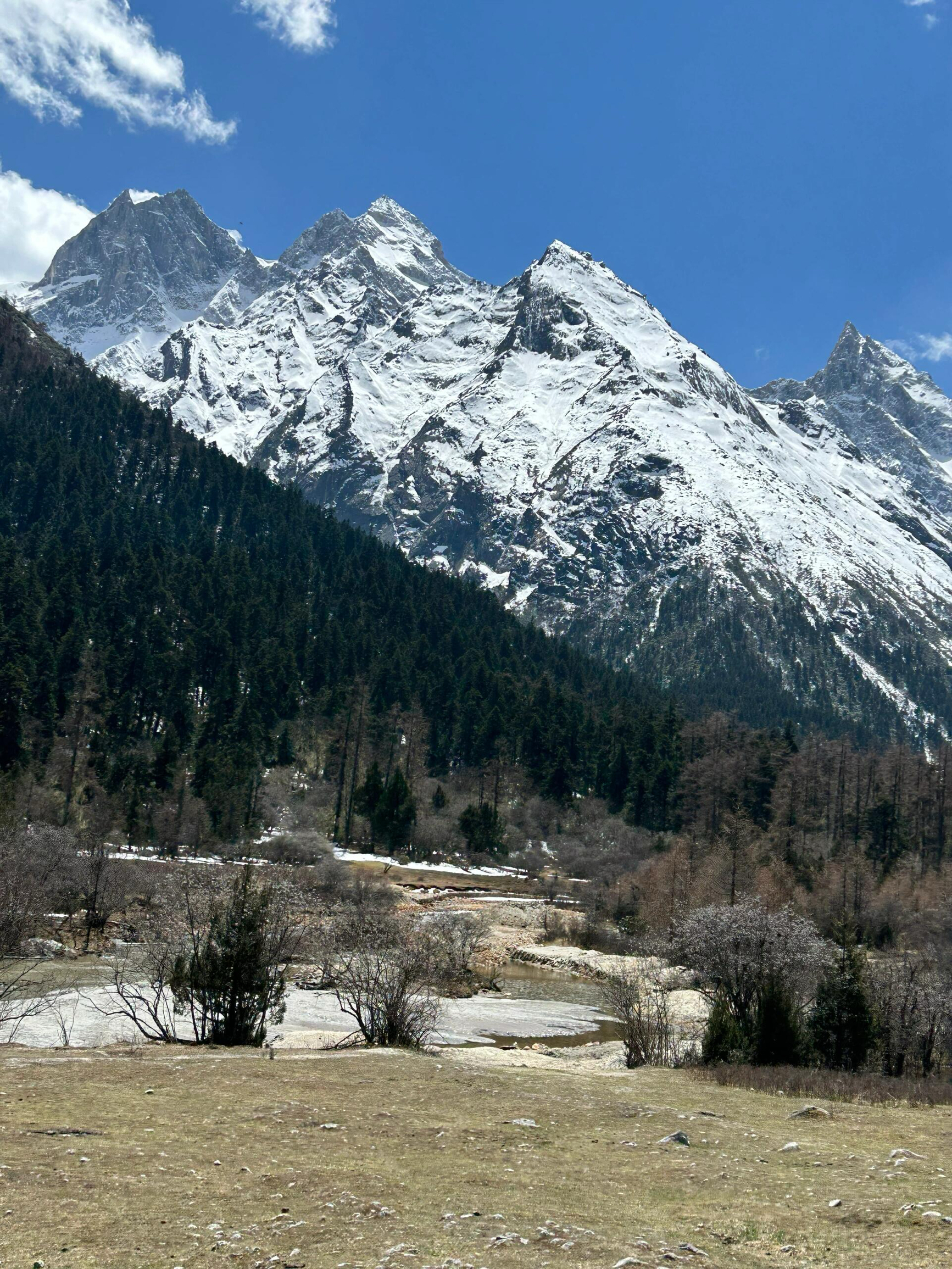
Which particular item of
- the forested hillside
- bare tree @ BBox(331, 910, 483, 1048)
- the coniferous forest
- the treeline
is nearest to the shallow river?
bare tree @ BBox(331, 910, 483, 1048)

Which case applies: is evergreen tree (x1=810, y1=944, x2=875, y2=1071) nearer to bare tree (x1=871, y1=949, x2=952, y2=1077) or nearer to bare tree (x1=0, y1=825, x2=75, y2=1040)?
bare tree (x1=871, y1=949, x2=952, y2=1077)

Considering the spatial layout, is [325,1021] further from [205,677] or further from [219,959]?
[205,677]

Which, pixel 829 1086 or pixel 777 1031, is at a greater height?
pixel 777 1031

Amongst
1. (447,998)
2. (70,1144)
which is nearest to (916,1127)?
(70,1144)

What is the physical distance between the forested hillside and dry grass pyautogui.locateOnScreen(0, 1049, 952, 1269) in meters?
77.3

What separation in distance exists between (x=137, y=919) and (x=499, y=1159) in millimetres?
52637

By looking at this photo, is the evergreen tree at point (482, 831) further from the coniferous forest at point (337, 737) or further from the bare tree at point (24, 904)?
the bare tree at point (24, 904)

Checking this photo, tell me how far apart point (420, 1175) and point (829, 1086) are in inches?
747

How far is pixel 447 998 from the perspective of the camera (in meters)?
54.8

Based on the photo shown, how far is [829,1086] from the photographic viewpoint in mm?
29641

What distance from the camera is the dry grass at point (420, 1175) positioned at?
12062 mm

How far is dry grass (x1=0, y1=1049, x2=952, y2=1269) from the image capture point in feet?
39.6

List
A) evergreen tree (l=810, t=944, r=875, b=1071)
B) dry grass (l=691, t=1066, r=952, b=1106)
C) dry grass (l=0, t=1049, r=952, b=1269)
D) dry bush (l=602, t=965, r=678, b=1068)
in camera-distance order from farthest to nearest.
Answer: evergreen tree (l=810, t=944, r=875, b=1071) → dry bush (l=602, t=965, r=678, b=1068) → dry grass (l=691, t=1066, r=952, b=1106) → dry grass (l=0, t=1049, r=952, b=1269)

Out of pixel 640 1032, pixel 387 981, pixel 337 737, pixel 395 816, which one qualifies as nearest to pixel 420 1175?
pixel 387 981
